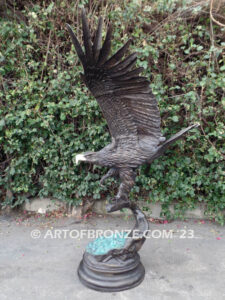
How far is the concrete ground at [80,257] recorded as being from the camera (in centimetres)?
239

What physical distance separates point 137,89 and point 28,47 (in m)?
1.96

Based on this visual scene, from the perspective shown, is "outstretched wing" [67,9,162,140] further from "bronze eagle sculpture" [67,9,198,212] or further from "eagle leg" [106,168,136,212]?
"eagle leg" [106,168,136,212]

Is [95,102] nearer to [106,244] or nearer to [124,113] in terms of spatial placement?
[124,113]

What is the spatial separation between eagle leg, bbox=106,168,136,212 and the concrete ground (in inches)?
29.3

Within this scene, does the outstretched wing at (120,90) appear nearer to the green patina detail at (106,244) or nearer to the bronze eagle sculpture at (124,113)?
the bronze eagle sculpture at (124,113)

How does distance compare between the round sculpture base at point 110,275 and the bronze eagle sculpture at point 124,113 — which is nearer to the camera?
the bronze eagle sculpture at point 124,113

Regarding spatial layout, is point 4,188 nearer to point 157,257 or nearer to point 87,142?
point 87,142

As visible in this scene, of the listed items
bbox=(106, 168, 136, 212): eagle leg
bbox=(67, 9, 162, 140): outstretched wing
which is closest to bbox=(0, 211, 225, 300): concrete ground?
bbox=(106, 168, 136, 212): eagle leg

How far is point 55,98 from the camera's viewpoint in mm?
3615

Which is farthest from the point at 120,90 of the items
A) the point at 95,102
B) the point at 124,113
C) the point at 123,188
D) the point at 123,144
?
the point at 95,102

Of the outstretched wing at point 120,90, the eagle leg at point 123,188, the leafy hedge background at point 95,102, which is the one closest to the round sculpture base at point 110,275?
the eagle leg at point 123,188

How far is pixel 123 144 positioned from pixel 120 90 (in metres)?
0.47

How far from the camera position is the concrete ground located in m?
2.39

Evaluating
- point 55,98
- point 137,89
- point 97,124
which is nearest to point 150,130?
point 137,89
